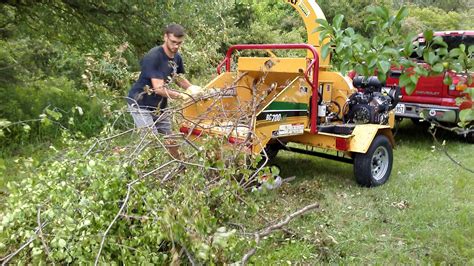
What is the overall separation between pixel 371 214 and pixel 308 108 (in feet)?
4.57

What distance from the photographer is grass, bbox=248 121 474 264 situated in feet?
13.4

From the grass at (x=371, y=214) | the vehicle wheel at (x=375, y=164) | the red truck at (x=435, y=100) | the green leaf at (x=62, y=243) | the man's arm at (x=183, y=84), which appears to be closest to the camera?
the green leaf at (x=62, y=243)

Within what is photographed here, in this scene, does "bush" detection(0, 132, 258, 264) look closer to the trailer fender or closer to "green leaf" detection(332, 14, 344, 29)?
"green leaf" detection(332, 14, 344, 29)

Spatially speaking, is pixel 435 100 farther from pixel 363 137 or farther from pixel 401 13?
pixel 401 13

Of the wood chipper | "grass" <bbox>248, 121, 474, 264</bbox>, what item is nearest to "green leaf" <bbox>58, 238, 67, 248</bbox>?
"grass" <bbox>248, 121, 474, 264</bbox>

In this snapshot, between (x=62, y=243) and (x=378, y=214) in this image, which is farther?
(x=378, y=214)

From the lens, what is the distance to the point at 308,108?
18.7 ft

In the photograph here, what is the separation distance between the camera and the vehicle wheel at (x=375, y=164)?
5777 mm

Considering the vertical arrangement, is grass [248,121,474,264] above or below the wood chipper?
below

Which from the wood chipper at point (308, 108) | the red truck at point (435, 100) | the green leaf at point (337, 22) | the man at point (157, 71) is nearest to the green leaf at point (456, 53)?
the green leaf at point (337, 22)

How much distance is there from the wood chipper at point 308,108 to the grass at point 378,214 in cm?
35

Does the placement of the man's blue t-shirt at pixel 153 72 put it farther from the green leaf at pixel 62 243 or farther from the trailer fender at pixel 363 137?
the green leaf at pixel 62 243

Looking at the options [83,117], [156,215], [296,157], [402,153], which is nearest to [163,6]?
[83,117]

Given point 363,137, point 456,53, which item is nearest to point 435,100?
point 363,137
